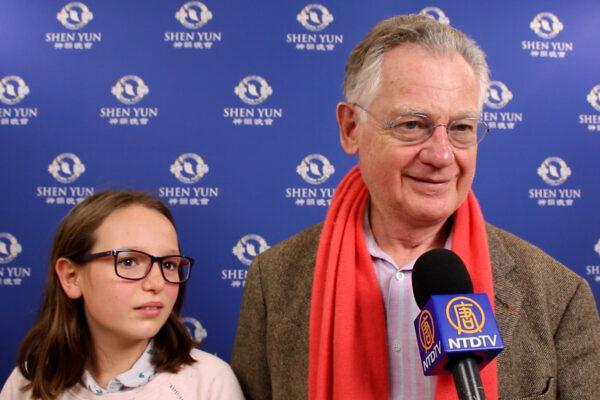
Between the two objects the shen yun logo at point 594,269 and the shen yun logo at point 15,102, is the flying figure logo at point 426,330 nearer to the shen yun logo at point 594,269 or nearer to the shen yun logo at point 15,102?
the shen yun logo at point 594,269

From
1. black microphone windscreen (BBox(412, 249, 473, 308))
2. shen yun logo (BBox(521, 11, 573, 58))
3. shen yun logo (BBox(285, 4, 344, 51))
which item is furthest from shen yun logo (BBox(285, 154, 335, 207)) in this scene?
black microphone windscreen (BBox(412, 249, 473, 308))

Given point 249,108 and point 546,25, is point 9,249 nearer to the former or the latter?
point 249,108

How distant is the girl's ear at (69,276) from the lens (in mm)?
1349

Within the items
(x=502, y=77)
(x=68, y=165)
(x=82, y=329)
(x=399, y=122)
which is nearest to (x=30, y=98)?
(x=68, y=165)

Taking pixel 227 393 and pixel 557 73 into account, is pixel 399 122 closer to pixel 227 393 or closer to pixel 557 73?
pixel 227 393

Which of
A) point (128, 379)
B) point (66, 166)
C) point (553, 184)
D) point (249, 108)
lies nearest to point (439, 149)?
point (128, 379)

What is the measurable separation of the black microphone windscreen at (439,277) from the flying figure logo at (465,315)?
5cm

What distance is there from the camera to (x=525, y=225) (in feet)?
7.35

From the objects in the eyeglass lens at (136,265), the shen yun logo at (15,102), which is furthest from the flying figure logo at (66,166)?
the eyeglass lens at (136,265)

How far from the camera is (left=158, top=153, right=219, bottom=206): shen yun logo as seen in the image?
2.19 m

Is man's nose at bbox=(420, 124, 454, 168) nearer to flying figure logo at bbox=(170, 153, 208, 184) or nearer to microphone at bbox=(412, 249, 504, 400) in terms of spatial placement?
microphone at bbox=(412, 249, 504, 400)

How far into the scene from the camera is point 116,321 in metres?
1.27

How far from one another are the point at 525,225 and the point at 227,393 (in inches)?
58.0

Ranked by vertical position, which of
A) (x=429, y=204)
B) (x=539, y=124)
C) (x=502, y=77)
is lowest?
(x=429, y=204)
